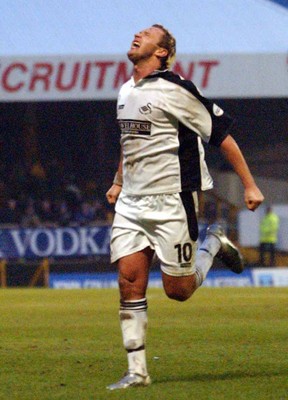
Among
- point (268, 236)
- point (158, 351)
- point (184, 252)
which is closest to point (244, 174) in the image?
point (184, 252)

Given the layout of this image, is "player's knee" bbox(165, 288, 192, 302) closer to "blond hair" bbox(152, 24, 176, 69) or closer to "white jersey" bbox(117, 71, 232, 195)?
"white jersey" bbox(117, 71, 232, 195)

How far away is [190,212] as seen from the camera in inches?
298

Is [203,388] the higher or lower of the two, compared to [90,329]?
higher

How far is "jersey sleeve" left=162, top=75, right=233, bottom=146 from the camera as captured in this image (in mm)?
7430

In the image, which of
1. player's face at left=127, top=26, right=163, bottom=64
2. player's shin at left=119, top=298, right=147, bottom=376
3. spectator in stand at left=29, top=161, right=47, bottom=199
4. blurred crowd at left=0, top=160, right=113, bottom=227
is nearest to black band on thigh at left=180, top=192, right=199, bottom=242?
player's shin at left=119, top=298, right=147, bottom=376

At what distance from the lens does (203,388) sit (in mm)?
7234

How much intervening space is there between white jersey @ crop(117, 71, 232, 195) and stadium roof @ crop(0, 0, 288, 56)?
27.4 meters

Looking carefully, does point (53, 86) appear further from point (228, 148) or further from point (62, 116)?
point (228, 148)

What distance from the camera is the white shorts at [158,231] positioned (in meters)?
7.42

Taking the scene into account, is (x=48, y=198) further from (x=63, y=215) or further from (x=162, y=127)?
(x=162, y=127)

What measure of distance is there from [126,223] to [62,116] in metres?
29.8

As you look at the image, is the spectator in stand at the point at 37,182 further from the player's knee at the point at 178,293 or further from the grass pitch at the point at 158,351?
the player's knee at the point at 178,293

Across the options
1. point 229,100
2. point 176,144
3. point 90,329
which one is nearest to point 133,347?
point 176,144

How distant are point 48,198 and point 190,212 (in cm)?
2517
